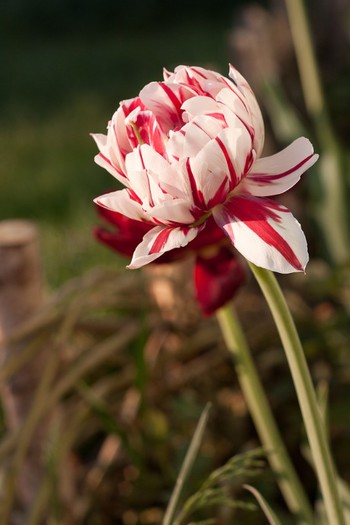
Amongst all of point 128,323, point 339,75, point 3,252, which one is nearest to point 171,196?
point 3,252

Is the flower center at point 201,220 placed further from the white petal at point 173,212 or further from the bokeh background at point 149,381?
the bokeh background at point 149,381

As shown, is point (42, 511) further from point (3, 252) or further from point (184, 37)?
point (184, 37)

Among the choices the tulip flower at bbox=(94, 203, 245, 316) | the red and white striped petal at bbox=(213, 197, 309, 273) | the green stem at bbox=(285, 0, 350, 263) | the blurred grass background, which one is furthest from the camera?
the blurred grass background

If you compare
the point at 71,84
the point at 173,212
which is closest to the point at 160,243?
the point at 173,212

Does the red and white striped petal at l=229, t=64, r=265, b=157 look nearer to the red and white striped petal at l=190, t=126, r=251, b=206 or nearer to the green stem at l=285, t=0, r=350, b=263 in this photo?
the red and white striped petal at l=190, t=126, r=251, b=206

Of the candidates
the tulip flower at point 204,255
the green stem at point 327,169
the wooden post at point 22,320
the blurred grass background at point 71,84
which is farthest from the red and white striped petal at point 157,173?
the blurred grass background at point 71,84

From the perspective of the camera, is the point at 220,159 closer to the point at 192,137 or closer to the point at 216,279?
the point at 192,137

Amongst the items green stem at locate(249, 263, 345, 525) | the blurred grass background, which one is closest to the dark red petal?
green stem at locate(249, 263, 345, 525)
